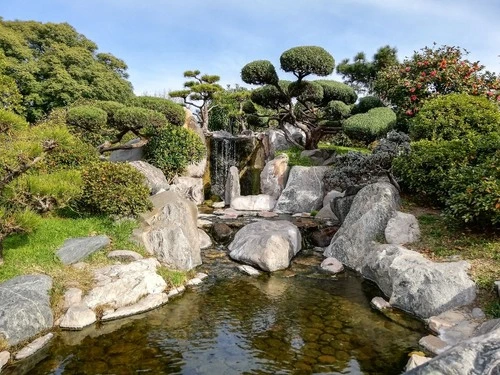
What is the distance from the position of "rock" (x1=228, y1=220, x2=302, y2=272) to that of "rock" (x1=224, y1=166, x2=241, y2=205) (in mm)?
8223

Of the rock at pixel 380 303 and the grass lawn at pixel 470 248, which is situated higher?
the grass lawn at pixel 470 248

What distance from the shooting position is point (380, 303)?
8.87 metres

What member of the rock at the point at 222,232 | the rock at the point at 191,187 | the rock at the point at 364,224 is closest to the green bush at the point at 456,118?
the rock at the point at 364,224

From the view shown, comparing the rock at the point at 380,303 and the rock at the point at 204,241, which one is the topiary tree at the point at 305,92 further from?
the rock at the point at 380,303

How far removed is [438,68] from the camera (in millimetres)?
17969

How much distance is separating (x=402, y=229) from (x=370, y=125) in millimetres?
7079

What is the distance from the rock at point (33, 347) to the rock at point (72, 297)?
80cm

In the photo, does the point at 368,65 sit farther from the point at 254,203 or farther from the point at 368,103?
the point at 254,203

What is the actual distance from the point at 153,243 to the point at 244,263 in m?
2.97

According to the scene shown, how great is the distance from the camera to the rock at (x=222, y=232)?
14109 millimetres

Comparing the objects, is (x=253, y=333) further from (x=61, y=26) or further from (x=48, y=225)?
(x=61, y=26)

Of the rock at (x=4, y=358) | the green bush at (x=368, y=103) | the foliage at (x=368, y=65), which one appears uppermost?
the foliage at (x=368, y=65)

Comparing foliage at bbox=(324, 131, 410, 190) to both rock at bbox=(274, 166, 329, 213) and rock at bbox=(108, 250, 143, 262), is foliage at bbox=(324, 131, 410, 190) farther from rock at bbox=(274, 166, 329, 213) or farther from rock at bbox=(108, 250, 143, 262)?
rock at bbox=(108, 250, 143, 262)

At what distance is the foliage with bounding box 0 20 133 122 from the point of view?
3084 centimetres
